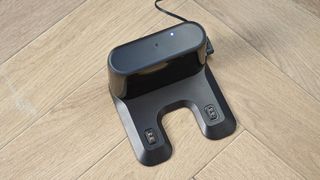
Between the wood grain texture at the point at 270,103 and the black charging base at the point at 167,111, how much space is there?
37 millimetres

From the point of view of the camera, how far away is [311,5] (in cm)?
86

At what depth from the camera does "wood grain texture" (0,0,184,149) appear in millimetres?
795

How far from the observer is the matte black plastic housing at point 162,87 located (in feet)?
2.19

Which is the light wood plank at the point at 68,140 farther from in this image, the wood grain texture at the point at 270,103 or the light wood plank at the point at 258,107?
the wood grain texture at the point at 270,103

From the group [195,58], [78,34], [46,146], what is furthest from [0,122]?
[195,58]

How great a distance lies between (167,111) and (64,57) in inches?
8.7

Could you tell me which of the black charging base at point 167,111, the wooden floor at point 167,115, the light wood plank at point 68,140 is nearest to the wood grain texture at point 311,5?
the wooden floor at point 167,115

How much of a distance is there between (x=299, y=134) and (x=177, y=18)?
310mm

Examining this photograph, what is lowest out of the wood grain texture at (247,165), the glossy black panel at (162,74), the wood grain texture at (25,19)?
the wood grain texture at (247,165)

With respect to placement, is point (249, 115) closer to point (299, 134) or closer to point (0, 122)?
point (299, 134)

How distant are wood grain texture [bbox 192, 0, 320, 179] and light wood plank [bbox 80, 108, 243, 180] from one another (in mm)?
50

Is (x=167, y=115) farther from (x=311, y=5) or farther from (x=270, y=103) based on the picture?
(x=311, y=5)

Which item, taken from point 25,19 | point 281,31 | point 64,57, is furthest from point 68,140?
point 281,31

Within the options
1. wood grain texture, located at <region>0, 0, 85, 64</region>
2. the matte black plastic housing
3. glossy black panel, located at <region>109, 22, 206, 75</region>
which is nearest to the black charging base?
the matte black plastic housing
